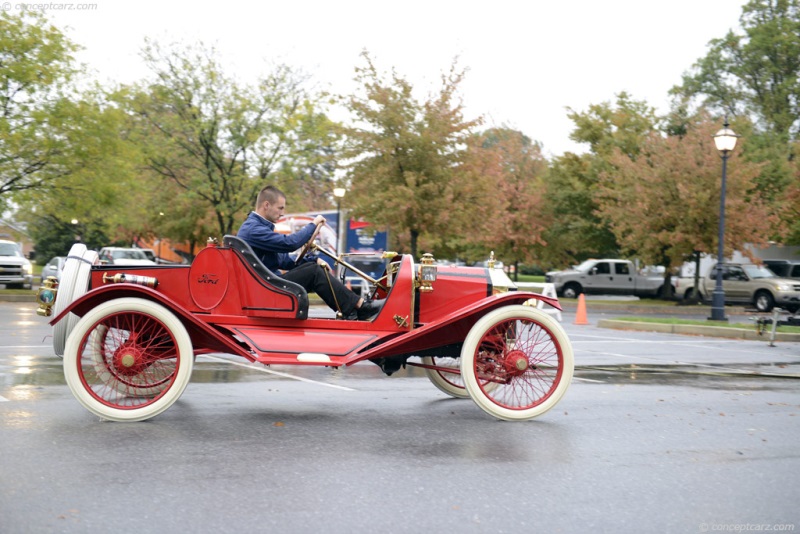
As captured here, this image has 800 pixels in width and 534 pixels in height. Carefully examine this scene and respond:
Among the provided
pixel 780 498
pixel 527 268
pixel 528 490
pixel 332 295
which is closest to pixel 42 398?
pixel 332 295

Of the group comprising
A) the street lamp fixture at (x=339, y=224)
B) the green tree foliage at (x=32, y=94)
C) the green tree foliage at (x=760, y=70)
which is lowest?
the street lamp fixture at (x=339, y=224)

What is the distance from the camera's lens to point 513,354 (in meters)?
6.43

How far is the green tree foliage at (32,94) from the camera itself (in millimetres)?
23891

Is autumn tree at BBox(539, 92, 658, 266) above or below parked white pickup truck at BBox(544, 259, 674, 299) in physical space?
above

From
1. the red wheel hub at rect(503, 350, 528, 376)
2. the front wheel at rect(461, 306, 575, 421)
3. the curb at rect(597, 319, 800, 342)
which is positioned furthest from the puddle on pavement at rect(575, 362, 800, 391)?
the curb at rect(597, 319, 800, 342)

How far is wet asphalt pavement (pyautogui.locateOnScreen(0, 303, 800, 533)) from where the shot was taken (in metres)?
3.95

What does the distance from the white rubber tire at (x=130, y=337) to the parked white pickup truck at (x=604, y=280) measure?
104ft

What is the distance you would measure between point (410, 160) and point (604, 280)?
12.0 m

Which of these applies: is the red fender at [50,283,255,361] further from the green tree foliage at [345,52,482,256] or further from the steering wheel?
the green tree foliage at [345,52,482,256]

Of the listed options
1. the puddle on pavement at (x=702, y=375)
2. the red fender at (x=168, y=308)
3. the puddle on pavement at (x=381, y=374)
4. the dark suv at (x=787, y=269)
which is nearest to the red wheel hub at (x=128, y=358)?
the red fender at (x=168, y=308)

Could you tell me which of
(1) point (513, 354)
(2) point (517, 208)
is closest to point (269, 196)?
(1) point (513, 354)

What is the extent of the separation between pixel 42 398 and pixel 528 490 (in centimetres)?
432

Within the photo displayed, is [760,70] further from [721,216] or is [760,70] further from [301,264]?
[301,264]

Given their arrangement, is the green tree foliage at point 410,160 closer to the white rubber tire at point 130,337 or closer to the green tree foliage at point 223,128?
the green tree foliage at point 223,128
